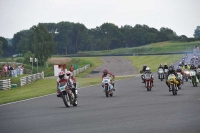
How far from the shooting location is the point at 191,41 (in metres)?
137

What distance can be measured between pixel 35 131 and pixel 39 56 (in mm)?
97769

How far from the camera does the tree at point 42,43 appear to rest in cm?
10975

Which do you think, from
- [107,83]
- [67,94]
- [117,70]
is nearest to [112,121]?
[67,94]

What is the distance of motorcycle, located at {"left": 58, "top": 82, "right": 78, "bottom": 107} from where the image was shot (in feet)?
60.5

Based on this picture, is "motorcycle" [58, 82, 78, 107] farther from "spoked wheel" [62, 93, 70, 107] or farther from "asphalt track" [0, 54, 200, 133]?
"asphalt track" [0, 54, 200, 133]

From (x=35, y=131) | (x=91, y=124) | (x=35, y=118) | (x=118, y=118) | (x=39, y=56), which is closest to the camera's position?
(x=35, y=131)

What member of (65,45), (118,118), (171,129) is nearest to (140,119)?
(118,118)

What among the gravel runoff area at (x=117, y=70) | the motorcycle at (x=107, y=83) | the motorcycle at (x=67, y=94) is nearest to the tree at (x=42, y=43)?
the gravel runoff area at (x=117, y=70)

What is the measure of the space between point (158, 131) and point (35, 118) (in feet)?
17.6

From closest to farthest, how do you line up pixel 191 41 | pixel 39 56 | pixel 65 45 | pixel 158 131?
pixel 158 131, pixel 39 56, pixel 191 41, pixel 65 45

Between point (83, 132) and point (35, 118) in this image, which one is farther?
point (35, 118)

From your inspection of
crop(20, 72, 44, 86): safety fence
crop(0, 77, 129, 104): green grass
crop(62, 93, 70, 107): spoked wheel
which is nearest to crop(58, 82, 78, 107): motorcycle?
crop(62, 93, 70, 107): spoked wheel

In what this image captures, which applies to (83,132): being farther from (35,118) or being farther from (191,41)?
(191,41)

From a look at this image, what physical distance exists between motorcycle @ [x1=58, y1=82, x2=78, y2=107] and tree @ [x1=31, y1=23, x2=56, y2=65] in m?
88.9
